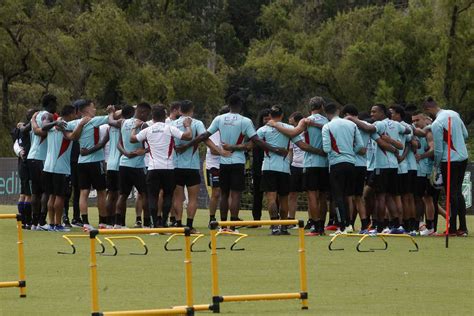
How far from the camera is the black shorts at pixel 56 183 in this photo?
912 inches

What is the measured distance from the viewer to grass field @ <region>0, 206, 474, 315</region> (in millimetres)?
12461

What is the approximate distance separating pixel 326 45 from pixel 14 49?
18.4m

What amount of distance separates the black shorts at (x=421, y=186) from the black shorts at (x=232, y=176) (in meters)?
3.11

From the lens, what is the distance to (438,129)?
21594 mm

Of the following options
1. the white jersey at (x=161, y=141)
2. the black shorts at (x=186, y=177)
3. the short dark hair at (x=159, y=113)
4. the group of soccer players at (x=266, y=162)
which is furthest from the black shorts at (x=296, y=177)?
the short dark hair at (x=159, y=113)

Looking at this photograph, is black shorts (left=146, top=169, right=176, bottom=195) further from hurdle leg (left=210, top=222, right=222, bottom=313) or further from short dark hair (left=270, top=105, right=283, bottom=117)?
hurdle leg (left=210, top=222, right=222, bottom=313)

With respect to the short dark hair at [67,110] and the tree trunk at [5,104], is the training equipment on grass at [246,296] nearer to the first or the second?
the short dark hair at [67,110]

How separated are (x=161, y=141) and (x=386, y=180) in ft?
12.5

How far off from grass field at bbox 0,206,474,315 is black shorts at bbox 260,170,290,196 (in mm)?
1726

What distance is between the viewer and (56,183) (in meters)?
23.2

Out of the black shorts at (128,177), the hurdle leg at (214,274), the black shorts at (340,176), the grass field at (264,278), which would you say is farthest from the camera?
the black shorts at (128,177)

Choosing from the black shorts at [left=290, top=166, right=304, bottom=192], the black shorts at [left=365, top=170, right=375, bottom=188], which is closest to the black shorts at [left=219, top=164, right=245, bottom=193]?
the black shorts at [left=290, top=166, right=304, bottom=192]

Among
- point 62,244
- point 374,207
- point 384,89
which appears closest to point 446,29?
point 384,89

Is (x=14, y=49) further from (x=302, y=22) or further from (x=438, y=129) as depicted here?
(x=438, y=129)
